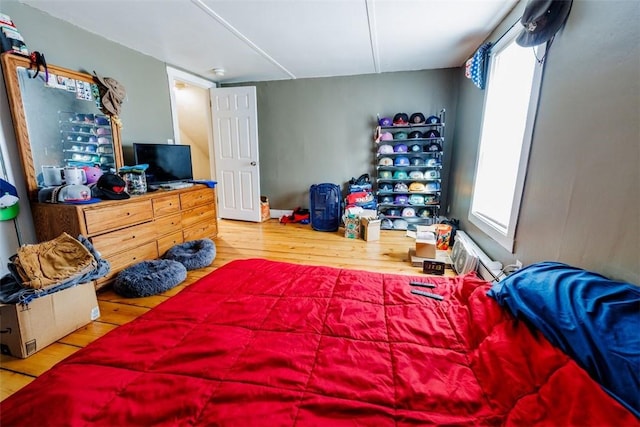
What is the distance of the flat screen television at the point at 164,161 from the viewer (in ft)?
9.75

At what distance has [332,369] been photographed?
0.83 m

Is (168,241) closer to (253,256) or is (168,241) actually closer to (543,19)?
(253,256)

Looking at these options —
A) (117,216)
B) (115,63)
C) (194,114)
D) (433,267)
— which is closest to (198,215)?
(117,216)

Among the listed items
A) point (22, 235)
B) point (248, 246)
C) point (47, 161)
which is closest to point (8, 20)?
point (47, 161)

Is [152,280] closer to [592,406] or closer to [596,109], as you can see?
[592,406]

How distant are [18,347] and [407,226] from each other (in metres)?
3.94

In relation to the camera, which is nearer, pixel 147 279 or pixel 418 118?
pixel 147 279

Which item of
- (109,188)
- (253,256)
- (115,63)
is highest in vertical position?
(115,63)

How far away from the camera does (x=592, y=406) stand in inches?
23.3

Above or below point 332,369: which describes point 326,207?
below

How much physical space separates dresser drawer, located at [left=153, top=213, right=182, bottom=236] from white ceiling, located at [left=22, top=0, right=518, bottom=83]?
1840 millimetres

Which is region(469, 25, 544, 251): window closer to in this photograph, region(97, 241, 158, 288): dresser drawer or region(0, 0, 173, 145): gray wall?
region(97, 241, 158, 288): dresser drawer

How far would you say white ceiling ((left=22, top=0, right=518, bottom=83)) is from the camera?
218 centimetres

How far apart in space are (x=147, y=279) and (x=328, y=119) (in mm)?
3348
